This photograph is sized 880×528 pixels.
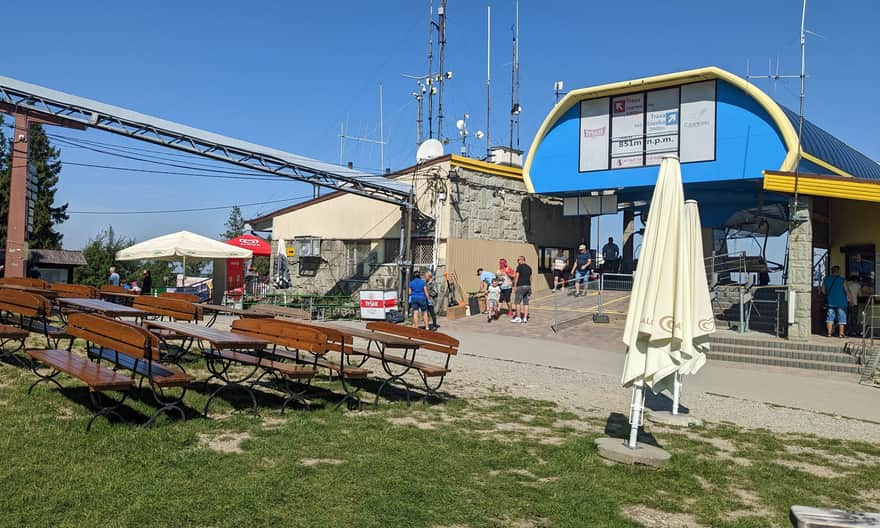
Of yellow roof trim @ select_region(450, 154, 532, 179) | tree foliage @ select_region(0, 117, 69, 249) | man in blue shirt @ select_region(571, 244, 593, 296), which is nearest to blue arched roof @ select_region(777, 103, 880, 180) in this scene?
man in blue shirt @ select_region(571, 244, 593, 296)

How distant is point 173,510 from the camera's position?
152 inches

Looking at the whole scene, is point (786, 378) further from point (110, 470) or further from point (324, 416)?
point (110, 470)

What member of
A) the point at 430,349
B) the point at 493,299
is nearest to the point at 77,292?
the point at 430,349

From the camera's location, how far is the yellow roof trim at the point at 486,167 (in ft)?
69.4

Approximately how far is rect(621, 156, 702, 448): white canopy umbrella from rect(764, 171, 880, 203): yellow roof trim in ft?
31.8

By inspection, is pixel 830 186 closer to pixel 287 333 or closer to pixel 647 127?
pixel 647 127

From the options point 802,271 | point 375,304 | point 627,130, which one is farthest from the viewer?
point 627,130

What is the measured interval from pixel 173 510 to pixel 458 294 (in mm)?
17156

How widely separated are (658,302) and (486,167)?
55.6 feet

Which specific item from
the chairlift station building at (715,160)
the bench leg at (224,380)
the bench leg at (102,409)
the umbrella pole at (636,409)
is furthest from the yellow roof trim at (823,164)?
the bench leg at (102,409)

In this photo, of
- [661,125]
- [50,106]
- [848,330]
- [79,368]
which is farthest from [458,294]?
[79,368]

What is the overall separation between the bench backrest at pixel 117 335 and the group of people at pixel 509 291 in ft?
42.2

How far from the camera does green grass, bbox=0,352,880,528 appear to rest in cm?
397

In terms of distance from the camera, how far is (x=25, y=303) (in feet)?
27.6
